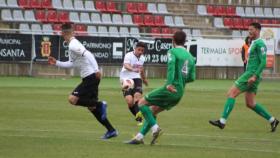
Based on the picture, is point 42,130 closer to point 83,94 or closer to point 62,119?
point 83,94

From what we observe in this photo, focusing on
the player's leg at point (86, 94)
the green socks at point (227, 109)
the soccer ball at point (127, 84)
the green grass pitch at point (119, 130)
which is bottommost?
the green grass pitch at point (119, 130)

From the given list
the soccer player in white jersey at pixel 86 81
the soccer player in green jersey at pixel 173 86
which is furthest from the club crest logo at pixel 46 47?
the soccer player in green jersey at pixel 173 86

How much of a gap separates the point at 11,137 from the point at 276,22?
39.0 meters

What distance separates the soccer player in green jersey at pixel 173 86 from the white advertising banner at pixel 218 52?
28.8 meters

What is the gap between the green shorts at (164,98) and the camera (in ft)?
46.7

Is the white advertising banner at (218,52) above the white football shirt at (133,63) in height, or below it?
below

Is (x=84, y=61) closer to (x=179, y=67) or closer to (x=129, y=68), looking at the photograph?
(x=179, y=67)

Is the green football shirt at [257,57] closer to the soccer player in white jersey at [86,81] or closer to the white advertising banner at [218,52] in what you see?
the soccer player in white jersey at [86,81]

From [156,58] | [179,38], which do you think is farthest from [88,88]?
[156,58]

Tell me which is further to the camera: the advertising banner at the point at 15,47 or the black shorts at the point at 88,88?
the advertising banner at the point at 15,47

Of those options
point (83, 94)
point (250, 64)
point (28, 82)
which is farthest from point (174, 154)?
point (28, 82)

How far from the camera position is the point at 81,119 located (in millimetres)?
19953

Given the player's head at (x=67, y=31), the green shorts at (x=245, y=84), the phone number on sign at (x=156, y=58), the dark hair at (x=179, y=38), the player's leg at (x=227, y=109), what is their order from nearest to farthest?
the dark hair at (x=179, y=38)
the player's head at (x=67, y=31)
the player's leg at (x=227, y=109)
the green shorts at (x=245, y=84)
the phone number on sign at (x=156, y=58)

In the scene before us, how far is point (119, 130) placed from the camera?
17406 millimetres
